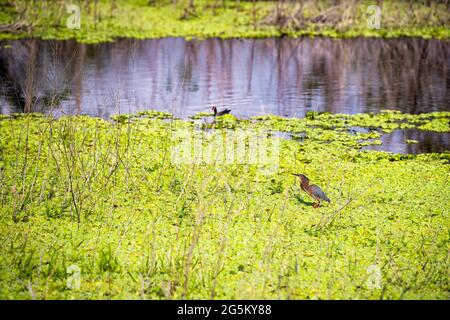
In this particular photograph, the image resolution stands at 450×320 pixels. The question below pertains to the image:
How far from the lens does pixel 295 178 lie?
20.3ft

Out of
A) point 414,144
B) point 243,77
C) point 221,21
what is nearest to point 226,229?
point 414,144

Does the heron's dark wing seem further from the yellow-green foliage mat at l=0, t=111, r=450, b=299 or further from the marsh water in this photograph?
the marsh water

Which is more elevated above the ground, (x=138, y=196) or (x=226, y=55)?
(x=226, y=55)

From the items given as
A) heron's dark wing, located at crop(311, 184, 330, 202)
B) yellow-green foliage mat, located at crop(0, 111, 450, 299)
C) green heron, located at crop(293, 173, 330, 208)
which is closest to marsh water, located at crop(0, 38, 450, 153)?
yellow-green foliage mat, located at crop(0, 111, 450, 299)

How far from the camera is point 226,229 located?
13.8 ft

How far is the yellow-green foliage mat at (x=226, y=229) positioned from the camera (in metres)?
4.07

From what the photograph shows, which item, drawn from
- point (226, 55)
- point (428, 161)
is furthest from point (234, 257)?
point (226, 55)

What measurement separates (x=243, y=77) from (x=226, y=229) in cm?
807

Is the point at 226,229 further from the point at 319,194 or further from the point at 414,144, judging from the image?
the point at 414,144

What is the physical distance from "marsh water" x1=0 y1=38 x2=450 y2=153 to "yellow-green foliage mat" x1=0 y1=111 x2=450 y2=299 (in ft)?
4.39

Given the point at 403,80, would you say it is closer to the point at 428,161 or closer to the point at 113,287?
the point at 428,161

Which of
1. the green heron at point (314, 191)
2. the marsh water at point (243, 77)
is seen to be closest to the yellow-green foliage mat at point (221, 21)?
the marsh water at point (243, 77)

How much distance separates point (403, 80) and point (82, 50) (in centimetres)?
751

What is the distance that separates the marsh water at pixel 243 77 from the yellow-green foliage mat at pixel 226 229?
52.6 inches
